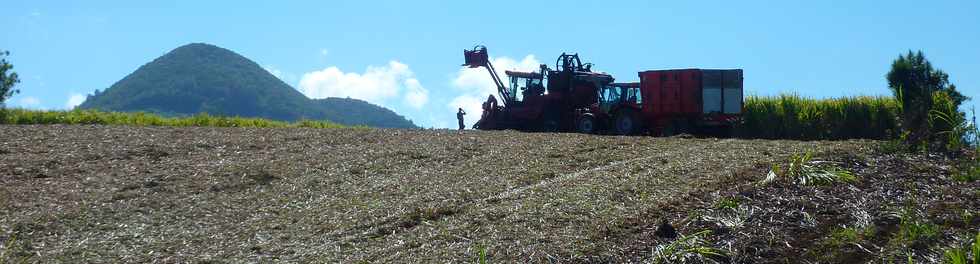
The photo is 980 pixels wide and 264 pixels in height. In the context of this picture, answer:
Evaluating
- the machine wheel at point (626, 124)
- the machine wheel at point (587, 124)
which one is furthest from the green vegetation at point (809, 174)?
the machine wheel at point (587, 124)

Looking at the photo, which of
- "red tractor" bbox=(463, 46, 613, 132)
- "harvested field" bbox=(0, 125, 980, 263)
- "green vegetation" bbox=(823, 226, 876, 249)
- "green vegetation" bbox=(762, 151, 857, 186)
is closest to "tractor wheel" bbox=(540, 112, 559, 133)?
"red tractor" bbox=(463, 46, 613, 132)

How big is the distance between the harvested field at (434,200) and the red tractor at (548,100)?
30.3ft

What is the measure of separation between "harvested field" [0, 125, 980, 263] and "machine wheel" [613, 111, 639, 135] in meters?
7.03

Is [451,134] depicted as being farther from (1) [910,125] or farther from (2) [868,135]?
(2) [868,135]

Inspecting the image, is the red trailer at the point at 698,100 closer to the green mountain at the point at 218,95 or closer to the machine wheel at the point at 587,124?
the machine wheel at the point at 587,124

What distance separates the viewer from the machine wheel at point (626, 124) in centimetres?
1922

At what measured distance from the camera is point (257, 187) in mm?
9492

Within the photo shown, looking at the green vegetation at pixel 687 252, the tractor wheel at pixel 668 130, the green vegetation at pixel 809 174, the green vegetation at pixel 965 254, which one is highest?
the tractor wheel at pixel 668 130

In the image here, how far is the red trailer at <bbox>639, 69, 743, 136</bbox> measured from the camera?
1883 cm

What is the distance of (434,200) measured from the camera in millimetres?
8438

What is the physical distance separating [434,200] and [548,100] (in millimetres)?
13144

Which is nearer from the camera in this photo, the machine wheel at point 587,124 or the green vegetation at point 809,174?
the green vegetation at point 809,174

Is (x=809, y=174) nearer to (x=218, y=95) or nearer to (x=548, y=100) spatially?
(x=548, y=100)

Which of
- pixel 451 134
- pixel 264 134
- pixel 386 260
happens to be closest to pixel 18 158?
pixel 264 134
